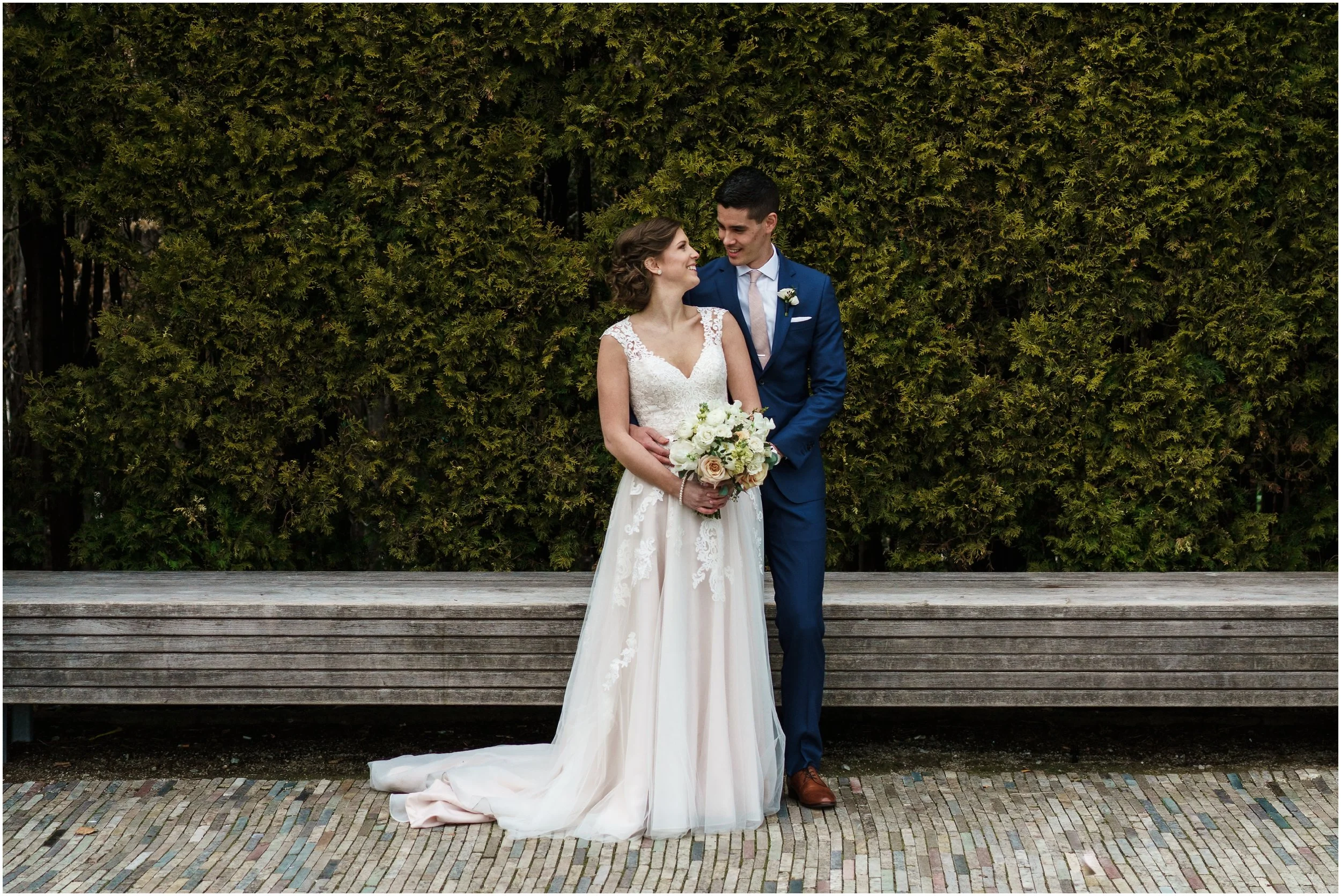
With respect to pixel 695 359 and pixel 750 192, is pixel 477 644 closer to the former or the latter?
pixel 695 359

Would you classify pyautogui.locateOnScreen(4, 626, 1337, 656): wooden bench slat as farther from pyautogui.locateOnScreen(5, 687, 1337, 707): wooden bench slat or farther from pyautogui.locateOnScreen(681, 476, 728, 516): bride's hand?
pyautogui.locateOnScreen(681, 476, 728, 516): bride's hand

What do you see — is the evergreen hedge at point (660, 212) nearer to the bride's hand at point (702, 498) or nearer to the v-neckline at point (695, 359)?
the v-neckline at point (695, 359)

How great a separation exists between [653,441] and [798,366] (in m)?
0.63

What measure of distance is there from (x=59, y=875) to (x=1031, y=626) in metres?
3.40

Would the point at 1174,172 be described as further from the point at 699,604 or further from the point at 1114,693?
the point at 699,604

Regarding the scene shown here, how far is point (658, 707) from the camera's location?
4285 mm

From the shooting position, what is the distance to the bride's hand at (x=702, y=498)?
4305mm

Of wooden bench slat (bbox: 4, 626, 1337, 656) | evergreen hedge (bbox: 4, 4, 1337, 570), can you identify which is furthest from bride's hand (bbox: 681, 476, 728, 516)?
evergreen hedge (bbox: 4, 4, 1337, 570)

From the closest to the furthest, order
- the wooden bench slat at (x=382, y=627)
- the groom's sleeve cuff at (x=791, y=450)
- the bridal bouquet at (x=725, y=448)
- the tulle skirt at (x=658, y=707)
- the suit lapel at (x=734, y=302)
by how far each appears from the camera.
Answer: the bridal bouquet at (x=725, y=448) → the tulle skirt at (x=658, y=707) → the groom's sleeve cuff at (x=791, y=450) → the suit lapel at (x=734, y=302) → the wooden bench slat at (x=382, y=627)

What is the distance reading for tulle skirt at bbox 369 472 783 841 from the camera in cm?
425

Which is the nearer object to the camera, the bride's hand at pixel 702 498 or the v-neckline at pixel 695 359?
the bride's hand at pixel 702 498

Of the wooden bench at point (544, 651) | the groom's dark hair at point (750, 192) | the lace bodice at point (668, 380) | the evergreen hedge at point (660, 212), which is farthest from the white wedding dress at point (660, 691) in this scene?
the evergreen hedge at point (660, 212)

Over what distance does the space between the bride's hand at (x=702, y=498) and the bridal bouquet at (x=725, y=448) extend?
45mm

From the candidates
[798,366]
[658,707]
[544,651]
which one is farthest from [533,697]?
[798,366]
